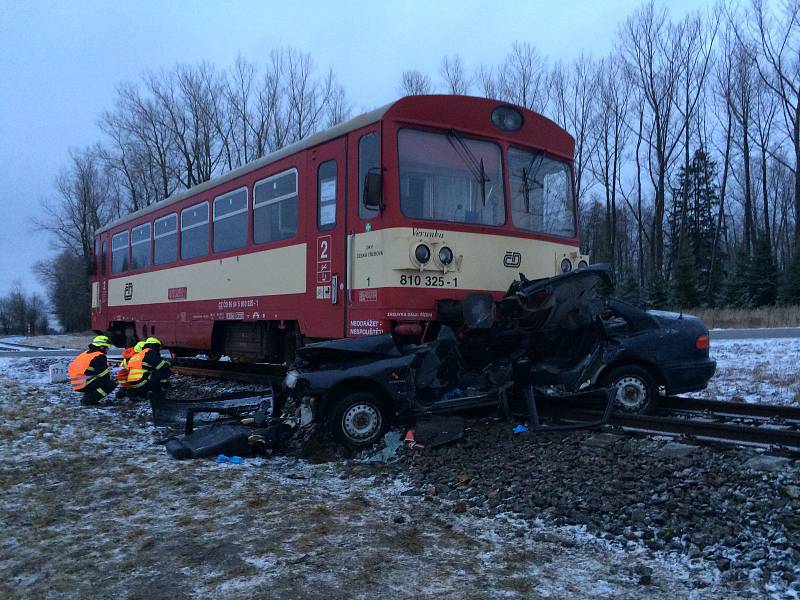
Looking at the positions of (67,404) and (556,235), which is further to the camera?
(67,404)

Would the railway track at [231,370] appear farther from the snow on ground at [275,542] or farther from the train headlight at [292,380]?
the snow on ground at [275,542]

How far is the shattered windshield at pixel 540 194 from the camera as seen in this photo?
7578 mm

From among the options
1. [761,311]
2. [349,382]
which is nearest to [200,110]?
[761,311]

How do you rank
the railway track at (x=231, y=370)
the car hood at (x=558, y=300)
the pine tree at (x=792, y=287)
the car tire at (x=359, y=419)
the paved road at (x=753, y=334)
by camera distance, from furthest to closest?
1. the pine tree at (x=792, y=287)
2. the paved road at (x=753, y=334)
3. the railway track at (x=231, y=370)
4. the car hood at (x=558, y=300)
5. the car tire at (x=359, y=419)

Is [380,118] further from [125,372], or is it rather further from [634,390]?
[125,372]

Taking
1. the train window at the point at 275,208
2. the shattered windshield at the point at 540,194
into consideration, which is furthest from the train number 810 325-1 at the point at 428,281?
the train window at the point at 275,208

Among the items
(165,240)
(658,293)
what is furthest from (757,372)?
(658,293)

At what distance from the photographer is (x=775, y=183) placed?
4978 cm

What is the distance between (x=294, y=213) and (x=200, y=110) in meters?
33.7

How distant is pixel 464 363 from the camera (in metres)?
7.25

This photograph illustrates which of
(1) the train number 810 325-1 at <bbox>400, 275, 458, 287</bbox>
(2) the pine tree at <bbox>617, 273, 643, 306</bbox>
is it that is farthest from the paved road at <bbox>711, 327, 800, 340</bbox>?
(2) the pine tree at <bbox>617, 273, 643, 306</bbox>

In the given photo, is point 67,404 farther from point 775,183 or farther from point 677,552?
point 775,183

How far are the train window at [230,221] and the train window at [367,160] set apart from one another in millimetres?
3130

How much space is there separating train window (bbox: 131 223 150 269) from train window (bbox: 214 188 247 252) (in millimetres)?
3770
